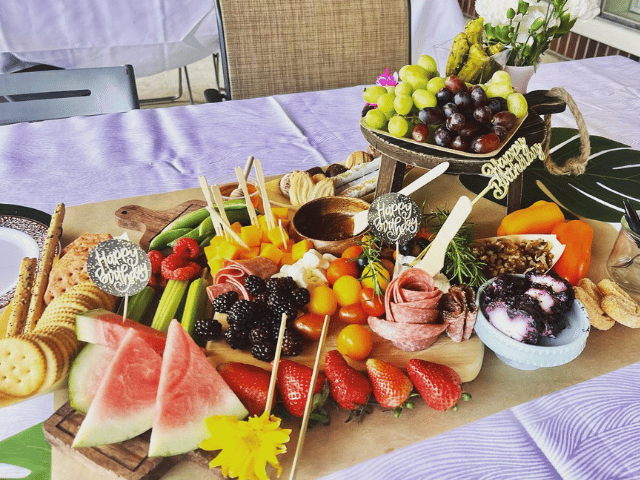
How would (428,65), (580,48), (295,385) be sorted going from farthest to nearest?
(580,48) → (428,65) → (295,385)

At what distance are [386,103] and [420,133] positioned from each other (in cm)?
11

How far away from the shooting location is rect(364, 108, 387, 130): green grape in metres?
1.05

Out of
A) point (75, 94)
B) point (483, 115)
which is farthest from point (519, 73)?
point (75, 94)

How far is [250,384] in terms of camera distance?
80 cm

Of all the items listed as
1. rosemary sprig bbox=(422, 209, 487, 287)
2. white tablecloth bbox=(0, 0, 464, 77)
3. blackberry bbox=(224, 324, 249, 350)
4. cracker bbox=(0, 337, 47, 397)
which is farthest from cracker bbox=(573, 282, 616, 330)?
white tablecloth bbox=(0, 0, 464, 77)

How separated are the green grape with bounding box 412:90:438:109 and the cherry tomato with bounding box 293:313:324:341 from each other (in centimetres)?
48

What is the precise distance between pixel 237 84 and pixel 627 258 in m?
1.46

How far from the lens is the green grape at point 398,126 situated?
39.8 inches

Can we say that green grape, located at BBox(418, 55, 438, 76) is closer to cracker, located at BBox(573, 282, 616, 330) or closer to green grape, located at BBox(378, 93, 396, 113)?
green grape, located at BBox(378, 93, 396, 113)

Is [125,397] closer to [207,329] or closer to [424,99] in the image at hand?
[207,329]

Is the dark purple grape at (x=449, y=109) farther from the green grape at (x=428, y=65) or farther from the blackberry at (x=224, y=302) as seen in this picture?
the blackberry at (x=224, y=302)

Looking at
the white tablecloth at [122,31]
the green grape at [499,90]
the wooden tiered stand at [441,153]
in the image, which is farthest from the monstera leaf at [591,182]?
the white tablecloth at [122,31]

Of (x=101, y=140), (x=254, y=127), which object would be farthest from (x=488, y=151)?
(x=101, y=140)

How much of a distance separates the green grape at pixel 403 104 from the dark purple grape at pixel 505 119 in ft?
0.54
